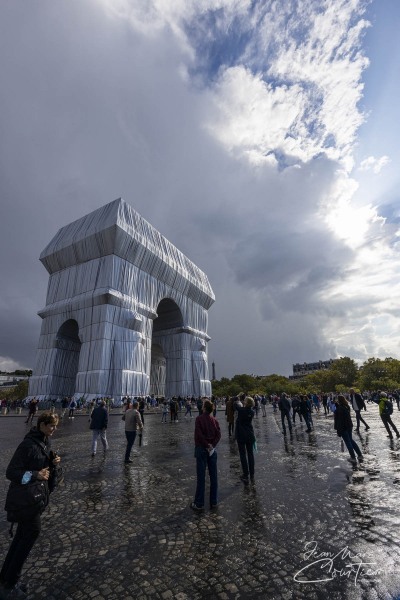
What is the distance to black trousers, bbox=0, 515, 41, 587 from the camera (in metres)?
2.76

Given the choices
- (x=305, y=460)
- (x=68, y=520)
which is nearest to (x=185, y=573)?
(x=68, y=520)

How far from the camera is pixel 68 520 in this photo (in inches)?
172

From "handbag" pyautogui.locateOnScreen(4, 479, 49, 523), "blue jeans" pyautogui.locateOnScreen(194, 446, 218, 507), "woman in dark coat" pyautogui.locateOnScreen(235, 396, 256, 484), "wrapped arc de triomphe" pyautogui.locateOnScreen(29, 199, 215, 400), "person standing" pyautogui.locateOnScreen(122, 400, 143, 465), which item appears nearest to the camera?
"handbag" pyautogui.locateOnScreen(4, 479, 49, 523)

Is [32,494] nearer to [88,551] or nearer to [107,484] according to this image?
[88,551]

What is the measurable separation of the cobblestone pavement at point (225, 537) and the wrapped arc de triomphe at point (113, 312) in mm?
25853

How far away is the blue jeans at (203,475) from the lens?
15.3 ft

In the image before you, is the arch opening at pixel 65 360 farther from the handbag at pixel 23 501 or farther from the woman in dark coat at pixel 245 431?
the handbag at pixel 23 501

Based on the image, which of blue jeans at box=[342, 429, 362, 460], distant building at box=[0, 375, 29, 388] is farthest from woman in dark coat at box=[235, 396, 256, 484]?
distant building at box=[0, 375, 29, 388]

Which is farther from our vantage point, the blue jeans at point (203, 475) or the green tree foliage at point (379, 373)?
the green tree foliage at point (379, 373)

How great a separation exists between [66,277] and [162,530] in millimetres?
38561

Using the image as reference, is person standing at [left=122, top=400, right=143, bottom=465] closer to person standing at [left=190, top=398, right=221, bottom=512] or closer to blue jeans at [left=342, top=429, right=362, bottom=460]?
person standing at [left=190, top=398, right=221, bottom=512]

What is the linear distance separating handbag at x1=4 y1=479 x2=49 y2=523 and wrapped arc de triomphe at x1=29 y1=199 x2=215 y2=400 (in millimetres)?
28976

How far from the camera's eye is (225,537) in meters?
3.69

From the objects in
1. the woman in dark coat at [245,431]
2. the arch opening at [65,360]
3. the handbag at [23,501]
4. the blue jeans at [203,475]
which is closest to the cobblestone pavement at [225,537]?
the blue jeans at [203,475]
